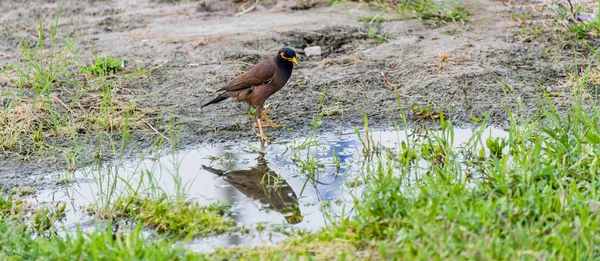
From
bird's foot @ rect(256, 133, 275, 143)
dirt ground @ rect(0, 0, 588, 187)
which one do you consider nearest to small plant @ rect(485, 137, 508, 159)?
dirt ground @ rect(0, 0, 588, 187)

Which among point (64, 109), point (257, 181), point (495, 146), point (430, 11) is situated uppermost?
point (430, 11)

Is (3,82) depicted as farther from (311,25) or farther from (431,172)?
(431,172)

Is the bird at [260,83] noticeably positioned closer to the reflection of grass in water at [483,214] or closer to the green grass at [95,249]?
the reflection of grass in water at [483,214]

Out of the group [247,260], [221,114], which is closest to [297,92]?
[221,114]

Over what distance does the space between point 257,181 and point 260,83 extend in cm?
134

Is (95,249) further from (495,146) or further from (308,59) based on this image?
(308,59)

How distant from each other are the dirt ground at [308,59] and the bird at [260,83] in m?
0.19

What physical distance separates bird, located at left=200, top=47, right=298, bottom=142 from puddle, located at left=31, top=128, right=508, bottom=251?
58 centimetres

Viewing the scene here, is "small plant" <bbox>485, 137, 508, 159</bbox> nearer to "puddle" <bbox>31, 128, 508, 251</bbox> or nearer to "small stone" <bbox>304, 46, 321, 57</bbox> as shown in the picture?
"puddle" <bbox>31, 128, 508, 251</bbox>

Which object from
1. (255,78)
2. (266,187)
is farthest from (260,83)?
(266,187)

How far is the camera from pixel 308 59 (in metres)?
7.79

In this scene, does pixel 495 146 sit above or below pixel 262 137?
above

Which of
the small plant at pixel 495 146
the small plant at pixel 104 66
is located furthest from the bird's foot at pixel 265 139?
the small plant at pixel 104 66

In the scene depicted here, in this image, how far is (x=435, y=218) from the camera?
12.7 ft
